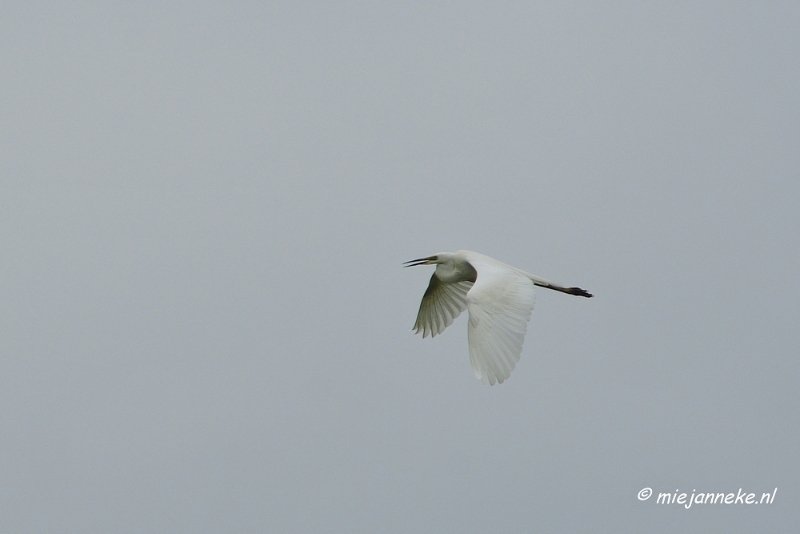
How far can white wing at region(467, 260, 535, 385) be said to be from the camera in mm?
11930

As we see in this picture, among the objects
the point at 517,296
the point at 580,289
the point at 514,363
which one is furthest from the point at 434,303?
the point at 514,363

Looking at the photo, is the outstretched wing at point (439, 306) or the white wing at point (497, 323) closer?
the white wing at point (497, 323)

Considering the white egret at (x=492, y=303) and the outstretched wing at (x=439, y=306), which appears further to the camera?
the outstretched wing at (x=439, y=306)

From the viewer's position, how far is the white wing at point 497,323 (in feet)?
39.1

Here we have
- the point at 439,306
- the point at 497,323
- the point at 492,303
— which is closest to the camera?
the point at 497,323

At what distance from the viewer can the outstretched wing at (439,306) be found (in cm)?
1747

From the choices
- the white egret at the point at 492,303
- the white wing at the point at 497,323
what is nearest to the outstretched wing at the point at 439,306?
the white egret at the point at 492,303

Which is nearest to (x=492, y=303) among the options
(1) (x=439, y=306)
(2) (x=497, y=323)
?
(2) (x=497, y=323)

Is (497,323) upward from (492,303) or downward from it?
downward

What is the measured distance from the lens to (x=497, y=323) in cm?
1241

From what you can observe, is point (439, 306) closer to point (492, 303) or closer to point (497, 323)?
point (492, 303)

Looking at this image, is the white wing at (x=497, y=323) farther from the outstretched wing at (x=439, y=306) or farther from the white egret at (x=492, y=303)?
the outstretched wing at (x=439, y=306)

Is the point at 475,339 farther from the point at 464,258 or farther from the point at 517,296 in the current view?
the point at 464,258

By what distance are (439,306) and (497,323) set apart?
5263 millimetres
